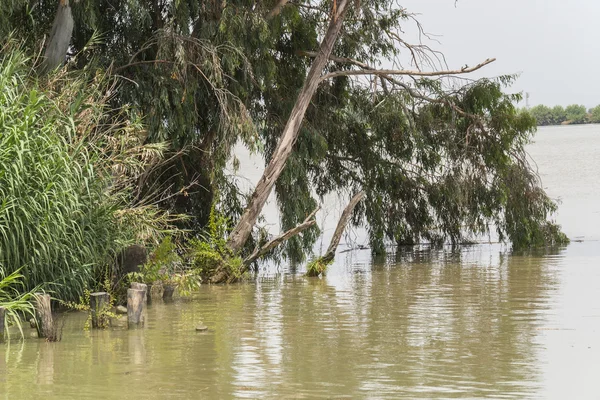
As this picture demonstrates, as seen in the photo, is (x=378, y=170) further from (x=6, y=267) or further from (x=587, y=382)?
(x=587, y=382)

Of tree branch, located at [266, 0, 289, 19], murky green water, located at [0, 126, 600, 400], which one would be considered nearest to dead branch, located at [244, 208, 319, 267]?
murky green water, located at [0, 126, 600, 400]

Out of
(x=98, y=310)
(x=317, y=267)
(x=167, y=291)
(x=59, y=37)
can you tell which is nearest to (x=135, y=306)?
(x=98, y=310)

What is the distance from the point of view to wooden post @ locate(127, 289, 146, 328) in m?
11.0

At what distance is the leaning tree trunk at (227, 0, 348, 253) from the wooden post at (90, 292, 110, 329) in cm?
561

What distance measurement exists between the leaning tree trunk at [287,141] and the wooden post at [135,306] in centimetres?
551

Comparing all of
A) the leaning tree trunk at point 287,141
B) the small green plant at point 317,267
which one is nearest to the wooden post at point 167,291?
the leaning tree trunk at point 287,141

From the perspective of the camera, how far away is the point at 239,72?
17672mm

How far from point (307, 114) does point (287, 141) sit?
228cm

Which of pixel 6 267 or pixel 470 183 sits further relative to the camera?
pixel 470 183

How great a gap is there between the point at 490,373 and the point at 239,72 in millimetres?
10459

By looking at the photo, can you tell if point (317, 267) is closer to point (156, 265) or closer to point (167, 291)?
point (167, 291)

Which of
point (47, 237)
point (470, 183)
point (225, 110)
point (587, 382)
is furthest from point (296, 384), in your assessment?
point (470, 183)

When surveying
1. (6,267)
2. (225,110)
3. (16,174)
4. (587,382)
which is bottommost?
(587,382)

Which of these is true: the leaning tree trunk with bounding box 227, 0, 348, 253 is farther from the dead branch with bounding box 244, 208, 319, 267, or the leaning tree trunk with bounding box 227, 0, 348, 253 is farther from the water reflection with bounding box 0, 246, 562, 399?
the water reflection with bounding box 0, 246, 562, 399
